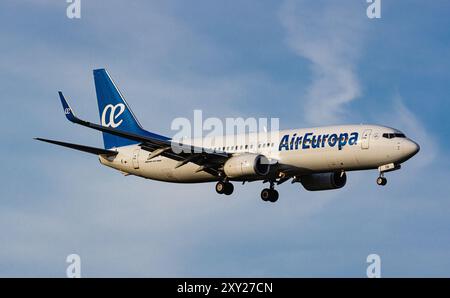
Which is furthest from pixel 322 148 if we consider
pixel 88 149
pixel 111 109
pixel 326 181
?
pixel 111 109

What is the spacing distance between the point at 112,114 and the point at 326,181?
20.6 metres

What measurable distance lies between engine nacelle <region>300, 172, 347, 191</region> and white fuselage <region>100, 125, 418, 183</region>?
5.30 metres

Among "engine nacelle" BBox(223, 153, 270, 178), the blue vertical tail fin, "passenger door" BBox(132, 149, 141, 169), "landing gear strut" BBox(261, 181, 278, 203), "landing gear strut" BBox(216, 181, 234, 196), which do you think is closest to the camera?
"engine nacelle" BBox(223, 153, 270, 178)

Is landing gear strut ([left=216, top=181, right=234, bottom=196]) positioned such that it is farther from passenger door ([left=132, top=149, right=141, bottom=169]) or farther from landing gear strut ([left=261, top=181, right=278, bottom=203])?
passenger door ([left=132, top=149, right=141, bottom=169])

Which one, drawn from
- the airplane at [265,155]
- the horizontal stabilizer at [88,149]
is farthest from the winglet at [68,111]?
the horizontal stabilizer at [88,149]

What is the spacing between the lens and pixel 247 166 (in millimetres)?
75938

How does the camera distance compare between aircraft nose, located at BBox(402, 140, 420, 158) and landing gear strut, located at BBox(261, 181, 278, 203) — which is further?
landing gear strut, located at BBox(261, 181, 278, 203)

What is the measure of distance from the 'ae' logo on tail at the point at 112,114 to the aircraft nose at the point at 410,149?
2709 cm

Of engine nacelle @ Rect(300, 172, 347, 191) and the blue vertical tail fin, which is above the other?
the blue vertical tail fin

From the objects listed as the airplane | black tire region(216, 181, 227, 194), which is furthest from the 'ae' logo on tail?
black tire region(216, 181, 227, 194)

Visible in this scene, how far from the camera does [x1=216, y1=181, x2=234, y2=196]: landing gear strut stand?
260 feet

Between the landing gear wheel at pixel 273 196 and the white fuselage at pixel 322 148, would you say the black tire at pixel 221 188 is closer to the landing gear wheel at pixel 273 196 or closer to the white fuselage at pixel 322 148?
the white fuselage at pixel 322 148
